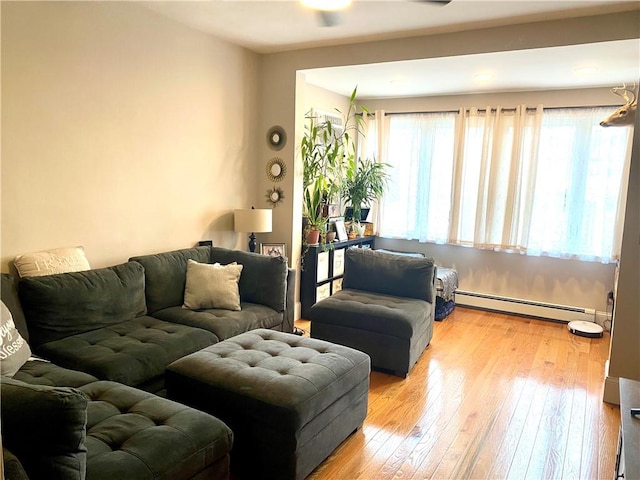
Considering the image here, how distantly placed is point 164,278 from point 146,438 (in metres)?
1.78

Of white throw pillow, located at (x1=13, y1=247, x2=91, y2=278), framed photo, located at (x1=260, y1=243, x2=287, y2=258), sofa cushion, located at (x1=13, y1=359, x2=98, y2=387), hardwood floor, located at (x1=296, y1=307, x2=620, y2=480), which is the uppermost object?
white throw pillow, located at (x1=13, y1=247, x2=91, y2=278)

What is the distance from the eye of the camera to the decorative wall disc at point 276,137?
4441 mm

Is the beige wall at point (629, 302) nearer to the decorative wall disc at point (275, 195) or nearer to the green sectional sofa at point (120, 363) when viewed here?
the green sectional sofa at point (120, 363)

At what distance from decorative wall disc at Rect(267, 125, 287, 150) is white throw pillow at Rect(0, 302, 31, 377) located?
8.95 ft

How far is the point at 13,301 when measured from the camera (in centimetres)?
249

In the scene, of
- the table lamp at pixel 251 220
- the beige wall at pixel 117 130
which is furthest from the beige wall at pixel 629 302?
the beige wall at pixel 117 130

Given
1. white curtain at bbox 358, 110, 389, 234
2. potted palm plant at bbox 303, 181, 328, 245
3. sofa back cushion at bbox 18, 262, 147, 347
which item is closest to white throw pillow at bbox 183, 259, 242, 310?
sofa back cushion at bbox 18, 262, 147, 347

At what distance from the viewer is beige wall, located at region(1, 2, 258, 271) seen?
2730 millimetres

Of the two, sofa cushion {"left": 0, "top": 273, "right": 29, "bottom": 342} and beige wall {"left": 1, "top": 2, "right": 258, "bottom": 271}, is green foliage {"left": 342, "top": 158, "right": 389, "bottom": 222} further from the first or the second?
sofa cushion {"left": 0, "top": 273, "right": 29, "bottom": 342}

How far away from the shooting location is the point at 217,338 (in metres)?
2.97

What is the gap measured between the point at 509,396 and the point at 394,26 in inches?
109

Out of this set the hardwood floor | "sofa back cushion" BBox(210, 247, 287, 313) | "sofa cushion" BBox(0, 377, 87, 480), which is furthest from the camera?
"sofa back cushion" BBox(210, 247, 287, 313)

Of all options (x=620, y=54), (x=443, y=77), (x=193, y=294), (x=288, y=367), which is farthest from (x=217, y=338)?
(x=620, y=54)

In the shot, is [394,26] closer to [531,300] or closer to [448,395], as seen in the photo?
[448,395]
